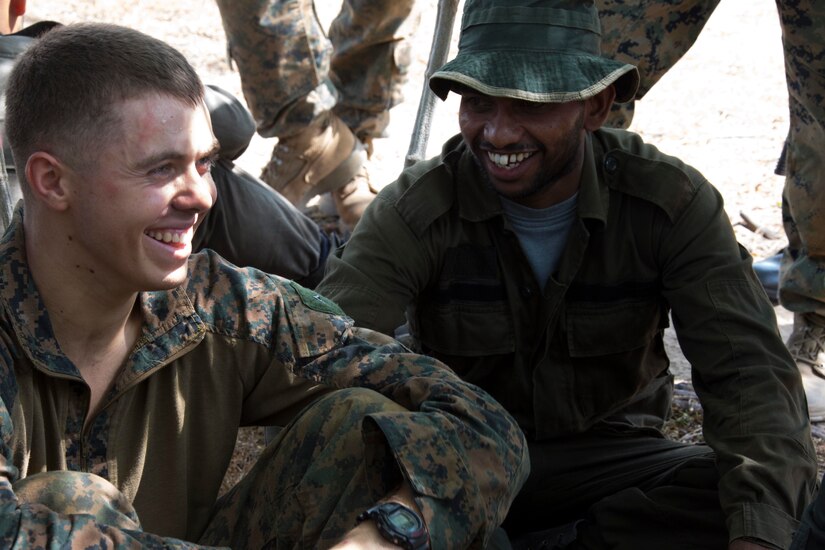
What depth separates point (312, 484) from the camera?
88.3 inches

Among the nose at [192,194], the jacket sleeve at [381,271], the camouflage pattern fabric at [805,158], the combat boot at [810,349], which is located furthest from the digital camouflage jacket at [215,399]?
the combat boot at [810,349]

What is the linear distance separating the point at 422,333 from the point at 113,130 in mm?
1285

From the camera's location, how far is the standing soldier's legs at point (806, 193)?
3.84 m

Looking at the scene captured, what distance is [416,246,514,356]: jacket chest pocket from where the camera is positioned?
123 inches

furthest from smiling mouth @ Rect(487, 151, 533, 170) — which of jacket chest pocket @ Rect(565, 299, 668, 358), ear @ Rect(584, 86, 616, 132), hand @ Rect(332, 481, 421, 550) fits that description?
hand @ Rect(332, 481, 421, 550)

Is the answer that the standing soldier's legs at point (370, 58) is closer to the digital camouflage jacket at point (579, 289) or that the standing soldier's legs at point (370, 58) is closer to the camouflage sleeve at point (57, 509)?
the digital camouflage jacket at point (579, 289)

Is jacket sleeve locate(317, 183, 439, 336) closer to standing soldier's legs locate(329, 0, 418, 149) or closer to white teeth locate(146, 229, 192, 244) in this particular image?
white teeth locate(146, 229, 192, 244)

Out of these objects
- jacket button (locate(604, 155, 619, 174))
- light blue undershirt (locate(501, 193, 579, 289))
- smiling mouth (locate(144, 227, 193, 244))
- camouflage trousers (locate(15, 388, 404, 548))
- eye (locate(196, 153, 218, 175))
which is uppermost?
eye (locate(196, 153, 218, 175))

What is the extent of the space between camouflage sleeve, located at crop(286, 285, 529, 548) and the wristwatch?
0.02 meters

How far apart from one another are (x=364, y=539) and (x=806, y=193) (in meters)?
2.60

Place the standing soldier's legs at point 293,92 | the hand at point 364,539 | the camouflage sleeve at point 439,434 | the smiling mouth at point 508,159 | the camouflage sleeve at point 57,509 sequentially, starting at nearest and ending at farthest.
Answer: the camouflage sleeve at point 57,509 → the hand at point 364,539 → the camouflage sleeve at point 439,434 → the smiling mouth at point 508,159 → the standing soldier's legs at point 293,92

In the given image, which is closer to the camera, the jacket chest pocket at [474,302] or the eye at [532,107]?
the eye at [532,107]

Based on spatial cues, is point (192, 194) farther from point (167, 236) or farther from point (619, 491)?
point (619, 491)

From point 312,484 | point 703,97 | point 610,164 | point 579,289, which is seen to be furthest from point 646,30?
point 703,97
